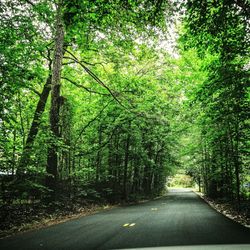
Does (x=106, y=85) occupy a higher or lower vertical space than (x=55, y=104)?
higher

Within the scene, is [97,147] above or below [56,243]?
above

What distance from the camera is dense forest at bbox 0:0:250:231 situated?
7.50m

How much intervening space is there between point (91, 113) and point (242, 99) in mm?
11554

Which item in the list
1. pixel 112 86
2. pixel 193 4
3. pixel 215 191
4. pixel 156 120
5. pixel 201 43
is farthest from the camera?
pixel 215 191

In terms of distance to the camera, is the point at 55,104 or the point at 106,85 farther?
the point at 106,85

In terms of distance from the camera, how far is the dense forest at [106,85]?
750 centimetres

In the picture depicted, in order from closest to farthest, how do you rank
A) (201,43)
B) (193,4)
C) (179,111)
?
(193,4) → (201,43) → (179,111)

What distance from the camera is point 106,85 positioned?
16078 mm

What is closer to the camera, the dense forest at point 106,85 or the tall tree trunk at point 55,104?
the dense forest at point 106,85

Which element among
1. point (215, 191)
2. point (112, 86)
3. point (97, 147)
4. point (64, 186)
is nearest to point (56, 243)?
point (64, 186)

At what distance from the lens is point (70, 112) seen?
14.7m

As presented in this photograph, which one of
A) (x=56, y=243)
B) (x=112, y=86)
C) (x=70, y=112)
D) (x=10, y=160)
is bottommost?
(x=56, y=243)

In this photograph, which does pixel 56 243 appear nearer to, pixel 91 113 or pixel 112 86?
pixel 112 86

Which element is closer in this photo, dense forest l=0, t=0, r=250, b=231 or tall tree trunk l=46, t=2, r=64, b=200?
dense forest l=0, t=0, r=250, b=231
